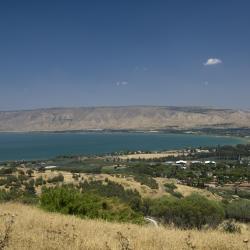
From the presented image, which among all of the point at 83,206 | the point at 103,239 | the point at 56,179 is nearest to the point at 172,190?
the point at 56,179

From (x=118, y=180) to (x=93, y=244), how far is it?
52560 mm

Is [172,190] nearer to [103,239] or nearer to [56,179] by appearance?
[56,179]

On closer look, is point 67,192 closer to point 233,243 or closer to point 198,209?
point 233,243

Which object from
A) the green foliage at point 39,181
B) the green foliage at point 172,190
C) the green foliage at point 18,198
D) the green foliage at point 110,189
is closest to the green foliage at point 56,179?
the green foliage at point 39,181

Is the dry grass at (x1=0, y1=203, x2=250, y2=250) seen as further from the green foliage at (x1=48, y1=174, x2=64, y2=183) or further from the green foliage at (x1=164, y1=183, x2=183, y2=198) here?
the green foliage at (x1=48, y1=174, x2=64, y2=183)

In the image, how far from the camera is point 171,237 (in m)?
6.73

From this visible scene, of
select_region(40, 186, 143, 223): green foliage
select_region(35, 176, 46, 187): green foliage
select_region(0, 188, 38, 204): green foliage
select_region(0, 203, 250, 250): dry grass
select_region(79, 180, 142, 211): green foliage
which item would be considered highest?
select_region(0, 203, 250, 250): dry grass

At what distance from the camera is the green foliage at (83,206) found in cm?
1166

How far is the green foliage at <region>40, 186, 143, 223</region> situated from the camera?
11.7m

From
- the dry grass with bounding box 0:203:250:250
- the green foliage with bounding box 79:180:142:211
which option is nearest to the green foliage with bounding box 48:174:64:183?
the green foliage with bounding box 79:180:142:211

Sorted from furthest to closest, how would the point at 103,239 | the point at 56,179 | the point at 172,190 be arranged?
1. the point at 172,190
2. the point at 56,179
3. the point at 103,239

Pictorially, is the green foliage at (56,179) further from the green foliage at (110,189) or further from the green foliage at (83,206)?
the green foliage at (83,206)

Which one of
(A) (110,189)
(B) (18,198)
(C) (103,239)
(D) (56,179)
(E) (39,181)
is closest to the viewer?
(C) (103,239)

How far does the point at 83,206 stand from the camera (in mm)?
11727
